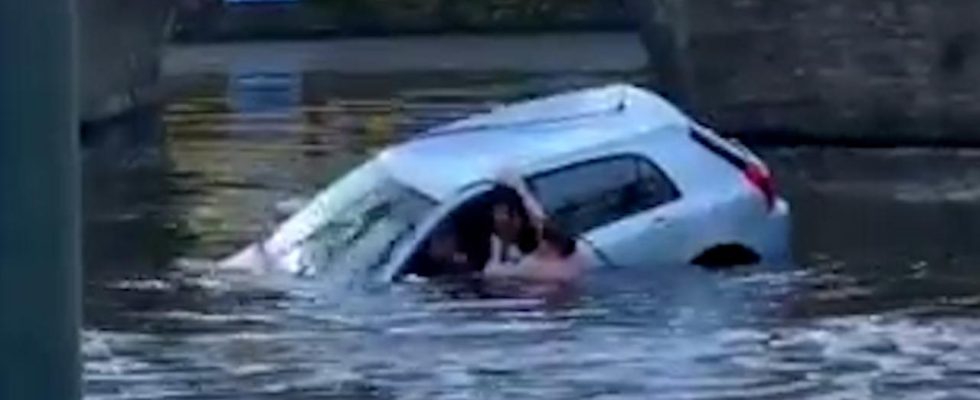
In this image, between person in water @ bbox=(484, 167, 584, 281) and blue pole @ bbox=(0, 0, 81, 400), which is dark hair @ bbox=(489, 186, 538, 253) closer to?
person in water @ bbox=(484, 167, 584, 281)

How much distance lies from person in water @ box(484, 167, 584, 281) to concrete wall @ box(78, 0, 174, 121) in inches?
702

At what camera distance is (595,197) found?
1878 centimetres

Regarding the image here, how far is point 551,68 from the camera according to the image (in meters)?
49.4

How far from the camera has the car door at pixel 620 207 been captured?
18422mm

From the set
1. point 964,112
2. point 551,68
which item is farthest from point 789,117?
point 551,68

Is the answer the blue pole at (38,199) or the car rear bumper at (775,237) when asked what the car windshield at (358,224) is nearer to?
the car rear bumper at (775,237)

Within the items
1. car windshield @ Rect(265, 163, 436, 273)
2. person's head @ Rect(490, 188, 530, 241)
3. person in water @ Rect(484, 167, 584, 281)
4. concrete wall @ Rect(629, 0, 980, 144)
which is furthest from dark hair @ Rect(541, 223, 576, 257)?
concrete wall @ Rect(629, 0, 980, 144)

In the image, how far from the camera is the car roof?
18.4 meters

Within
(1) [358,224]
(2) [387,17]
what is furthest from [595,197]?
(2) [387,17]

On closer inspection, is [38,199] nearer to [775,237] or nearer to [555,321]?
[555,321]

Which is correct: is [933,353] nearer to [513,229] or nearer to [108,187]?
[513,229]

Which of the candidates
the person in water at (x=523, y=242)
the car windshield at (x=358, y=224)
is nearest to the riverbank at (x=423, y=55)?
the car windshield at (x=358, y=224)

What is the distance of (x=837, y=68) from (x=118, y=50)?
9.59 metres

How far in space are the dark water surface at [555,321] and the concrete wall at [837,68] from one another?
384 centimetres
